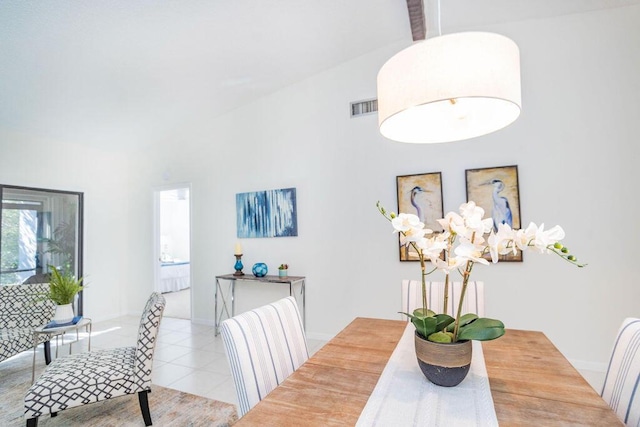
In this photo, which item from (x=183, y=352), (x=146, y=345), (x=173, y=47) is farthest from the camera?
(x=183, y=352)

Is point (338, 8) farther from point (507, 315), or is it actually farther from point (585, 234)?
point (507, 315)

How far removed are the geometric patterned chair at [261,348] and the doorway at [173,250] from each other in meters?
3.72

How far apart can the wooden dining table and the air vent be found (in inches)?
108

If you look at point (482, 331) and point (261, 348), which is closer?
point (482, 331)

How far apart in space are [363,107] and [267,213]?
1.79m

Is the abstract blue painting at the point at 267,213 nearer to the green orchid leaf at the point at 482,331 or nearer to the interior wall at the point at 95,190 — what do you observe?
the interior wall at the point at 95,190

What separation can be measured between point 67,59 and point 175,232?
6.71 m

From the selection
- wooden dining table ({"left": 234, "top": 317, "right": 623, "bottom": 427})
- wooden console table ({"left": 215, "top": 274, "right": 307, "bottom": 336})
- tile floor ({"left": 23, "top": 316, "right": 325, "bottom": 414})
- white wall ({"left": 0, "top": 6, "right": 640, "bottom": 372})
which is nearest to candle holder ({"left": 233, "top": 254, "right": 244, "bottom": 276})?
wooden console table ({"left": 215, "top": 274, "right": 307, "bottom": 336})

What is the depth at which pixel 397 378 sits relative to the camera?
1.14m

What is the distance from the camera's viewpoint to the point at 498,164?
306 cm

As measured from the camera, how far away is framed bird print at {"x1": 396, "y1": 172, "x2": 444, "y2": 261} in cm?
322

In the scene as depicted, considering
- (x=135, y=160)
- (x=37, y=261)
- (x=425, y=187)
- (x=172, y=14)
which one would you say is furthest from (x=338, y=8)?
(x=37, y=261)

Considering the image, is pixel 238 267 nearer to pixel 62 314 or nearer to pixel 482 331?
pixel 62 314

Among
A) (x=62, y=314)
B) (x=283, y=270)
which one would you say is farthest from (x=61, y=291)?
(x=283, y=270)
